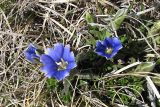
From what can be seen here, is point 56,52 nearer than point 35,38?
Yes

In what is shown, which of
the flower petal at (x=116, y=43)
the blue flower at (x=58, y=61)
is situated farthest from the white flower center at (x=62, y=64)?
the flower petal at (x=116, y=43)

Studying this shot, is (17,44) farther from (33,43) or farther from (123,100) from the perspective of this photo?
(123,100)

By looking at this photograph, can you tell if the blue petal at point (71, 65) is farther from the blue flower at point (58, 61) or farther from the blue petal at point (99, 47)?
the blue petal at point (99, 47)

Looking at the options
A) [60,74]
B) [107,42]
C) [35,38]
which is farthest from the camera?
[35,38]

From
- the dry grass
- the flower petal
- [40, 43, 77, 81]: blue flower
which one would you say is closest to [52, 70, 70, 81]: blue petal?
[40, 43, 77, 81]: blue flower

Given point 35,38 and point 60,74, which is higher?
point 35,38

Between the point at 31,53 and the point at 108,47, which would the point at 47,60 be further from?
the point at 108,47

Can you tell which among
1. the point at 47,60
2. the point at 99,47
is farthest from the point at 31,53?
the point at 99,47
